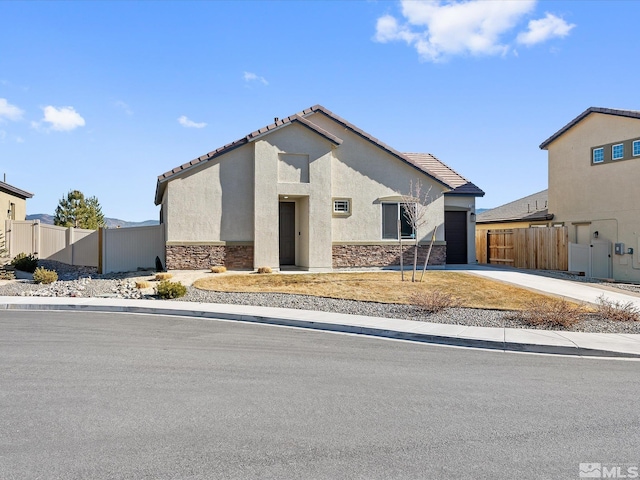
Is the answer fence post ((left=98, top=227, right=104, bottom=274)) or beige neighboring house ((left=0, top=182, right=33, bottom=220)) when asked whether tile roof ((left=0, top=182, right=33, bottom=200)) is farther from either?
fence post ((left=98, top=227, right=104, bottom=274))

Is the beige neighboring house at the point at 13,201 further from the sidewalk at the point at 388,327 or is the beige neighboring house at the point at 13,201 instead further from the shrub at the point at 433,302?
the shrub at the point at 433,302

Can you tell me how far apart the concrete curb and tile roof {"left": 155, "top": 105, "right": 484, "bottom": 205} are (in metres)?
7.52

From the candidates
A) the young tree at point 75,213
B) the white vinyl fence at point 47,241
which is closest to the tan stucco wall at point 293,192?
the white vinyl fence at point 47,241

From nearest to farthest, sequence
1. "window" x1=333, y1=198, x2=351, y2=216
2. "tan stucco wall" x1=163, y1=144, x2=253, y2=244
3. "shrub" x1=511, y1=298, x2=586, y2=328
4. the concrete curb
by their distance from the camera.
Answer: the concrete curb < "shrub" x1=511, y1=298, x2=586, y2=328 < "tan stucco wall" x1=163, y1=144, x2=253, y2=244 < "window" x1=333, y1=198, x2=351, y2=216

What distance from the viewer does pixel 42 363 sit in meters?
8.24

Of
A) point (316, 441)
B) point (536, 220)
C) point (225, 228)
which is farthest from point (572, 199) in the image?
point (316, 441)

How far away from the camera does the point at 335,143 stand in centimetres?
2273

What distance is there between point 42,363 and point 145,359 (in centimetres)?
155

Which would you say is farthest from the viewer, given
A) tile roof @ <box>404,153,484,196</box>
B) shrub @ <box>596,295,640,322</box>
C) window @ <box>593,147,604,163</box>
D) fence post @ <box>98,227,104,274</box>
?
tile roof @ <box>404,153,484,196</box>

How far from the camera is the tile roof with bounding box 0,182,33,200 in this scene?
30288 millimetres

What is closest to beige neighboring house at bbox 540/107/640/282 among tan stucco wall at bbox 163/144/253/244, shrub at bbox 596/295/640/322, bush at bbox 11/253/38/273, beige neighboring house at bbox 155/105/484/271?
beige neighboring house at bbox 155/105/484/271

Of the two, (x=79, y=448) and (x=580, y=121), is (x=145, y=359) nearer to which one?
(x=79, y=448)

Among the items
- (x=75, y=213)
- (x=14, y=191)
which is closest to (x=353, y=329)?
(x=14, y=191)

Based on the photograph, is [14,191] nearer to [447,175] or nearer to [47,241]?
[47,241]
